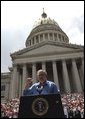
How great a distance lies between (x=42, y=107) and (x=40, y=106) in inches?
1.5

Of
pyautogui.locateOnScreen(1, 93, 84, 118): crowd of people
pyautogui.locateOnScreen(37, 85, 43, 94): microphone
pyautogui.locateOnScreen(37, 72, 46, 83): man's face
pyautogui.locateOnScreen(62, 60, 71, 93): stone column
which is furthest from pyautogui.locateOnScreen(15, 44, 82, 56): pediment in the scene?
pyautogui.locateOnScreen(37, 85, 43, 94): microphone

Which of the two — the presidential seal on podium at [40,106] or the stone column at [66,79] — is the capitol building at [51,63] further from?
the presidential seal on podium at [40,106]

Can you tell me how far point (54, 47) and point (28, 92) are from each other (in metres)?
54.7

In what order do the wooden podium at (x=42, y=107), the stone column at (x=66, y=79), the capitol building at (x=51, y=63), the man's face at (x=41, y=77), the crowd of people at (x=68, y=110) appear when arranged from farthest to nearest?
the capitol building at (x=51, y=63) < the stone column at (x=66, y=79) < the crowd of people at (x=68, y=110) < the man's face at (x=41, y=77) < the wooden podium at (x=42, y=107)

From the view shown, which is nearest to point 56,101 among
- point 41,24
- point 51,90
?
point 51,90

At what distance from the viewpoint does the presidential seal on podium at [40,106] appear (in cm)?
414

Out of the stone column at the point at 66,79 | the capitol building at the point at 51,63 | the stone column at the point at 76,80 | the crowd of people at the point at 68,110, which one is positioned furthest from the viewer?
the capitol building at the point at 51,63

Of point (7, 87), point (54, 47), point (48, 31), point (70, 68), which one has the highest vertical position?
point (48, 31)

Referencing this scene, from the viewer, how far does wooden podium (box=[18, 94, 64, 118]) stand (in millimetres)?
4109

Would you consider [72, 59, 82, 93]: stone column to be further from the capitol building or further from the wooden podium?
the wooden podium

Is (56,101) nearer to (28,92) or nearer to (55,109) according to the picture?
(55,109)

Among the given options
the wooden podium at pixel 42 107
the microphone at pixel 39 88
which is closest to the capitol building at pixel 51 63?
the microphone at pixel 39 88

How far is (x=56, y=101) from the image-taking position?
165 inches

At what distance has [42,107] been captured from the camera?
13.7 ft
